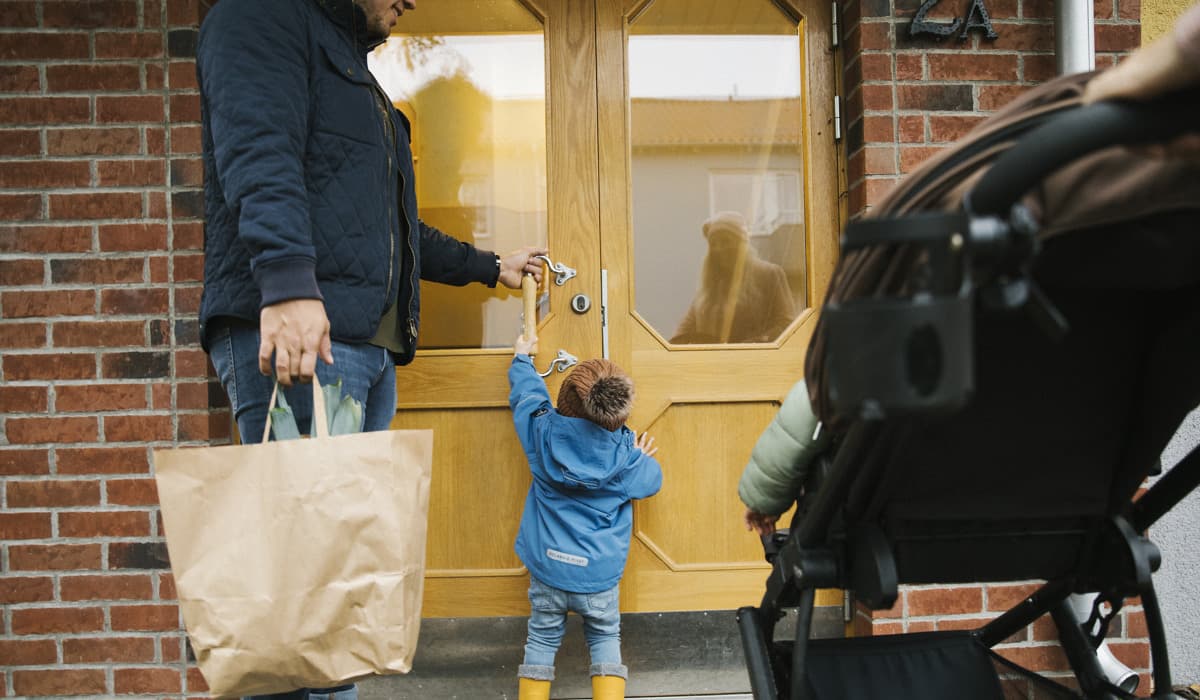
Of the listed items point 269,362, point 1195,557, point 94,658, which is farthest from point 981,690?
point 94,658

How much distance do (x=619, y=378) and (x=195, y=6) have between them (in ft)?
5.87

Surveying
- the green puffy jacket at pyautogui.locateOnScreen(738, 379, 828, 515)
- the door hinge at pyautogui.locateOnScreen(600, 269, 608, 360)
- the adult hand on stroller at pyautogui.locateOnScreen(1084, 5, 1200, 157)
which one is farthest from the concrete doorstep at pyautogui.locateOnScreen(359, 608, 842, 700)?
the adult hand on stroller at pyautogui.locateOnScreen(1084, 5, 1200, 157)

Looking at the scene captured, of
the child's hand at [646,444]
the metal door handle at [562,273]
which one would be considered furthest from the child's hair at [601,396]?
the metal door handle at [562,273]

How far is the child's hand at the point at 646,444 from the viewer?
3102mm

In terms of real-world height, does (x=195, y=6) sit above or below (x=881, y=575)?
above

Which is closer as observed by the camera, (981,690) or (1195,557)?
(981,690)

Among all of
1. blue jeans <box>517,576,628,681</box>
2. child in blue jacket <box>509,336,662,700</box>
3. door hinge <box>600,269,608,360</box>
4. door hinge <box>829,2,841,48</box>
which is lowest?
blue jeans <box>517,576,628,681</box>

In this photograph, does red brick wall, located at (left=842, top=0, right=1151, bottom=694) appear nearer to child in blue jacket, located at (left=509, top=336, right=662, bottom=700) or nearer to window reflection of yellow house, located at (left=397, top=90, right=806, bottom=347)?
window reflection of yellow house, located at (left=397, top=90, right=806, bottom=347)

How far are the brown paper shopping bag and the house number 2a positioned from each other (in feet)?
7.56

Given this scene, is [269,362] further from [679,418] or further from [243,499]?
[679,418]

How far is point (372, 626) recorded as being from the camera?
1.67 metres

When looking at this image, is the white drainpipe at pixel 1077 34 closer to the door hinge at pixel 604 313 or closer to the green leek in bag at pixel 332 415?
the door hinge at pixel 604 313

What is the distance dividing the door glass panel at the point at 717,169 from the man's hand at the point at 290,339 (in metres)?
1.67

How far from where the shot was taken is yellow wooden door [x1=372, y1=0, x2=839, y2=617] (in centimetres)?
321
